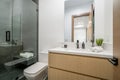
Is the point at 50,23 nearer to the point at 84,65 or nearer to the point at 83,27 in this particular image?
the point at 83,27

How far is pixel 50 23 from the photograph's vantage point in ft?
7.40

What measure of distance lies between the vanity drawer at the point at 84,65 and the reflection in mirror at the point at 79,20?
61 cm

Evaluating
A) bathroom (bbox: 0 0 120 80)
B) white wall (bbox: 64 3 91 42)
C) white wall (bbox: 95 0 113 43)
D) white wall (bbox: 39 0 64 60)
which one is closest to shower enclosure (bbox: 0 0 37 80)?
bathroom (bbox: 0 0 120 80)

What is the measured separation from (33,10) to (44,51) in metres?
1.16

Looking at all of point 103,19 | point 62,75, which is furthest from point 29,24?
point 103,19

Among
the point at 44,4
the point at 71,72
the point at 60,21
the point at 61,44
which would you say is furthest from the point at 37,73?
the point at 44,4

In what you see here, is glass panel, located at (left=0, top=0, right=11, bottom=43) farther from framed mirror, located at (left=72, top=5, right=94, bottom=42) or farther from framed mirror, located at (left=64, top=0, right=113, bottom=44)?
framed mirror, located at (left=72, top=5, right=94, bottom=42)

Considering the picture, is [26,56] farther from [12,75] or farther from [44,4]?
[44,4]

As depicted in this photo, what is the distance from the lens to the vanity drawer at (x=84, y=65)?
118cm

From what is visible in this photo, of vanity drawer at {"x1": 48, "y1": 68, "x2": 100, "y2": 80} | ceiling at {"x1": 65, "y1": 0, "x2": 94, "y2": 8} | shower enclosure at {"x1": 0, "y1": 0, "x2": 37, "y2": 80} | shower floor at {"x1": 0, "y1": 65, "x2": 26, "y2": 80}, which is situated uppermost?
ceiling at {"x1": 65, "y1": 0, "x2": 94, "y2": 8}

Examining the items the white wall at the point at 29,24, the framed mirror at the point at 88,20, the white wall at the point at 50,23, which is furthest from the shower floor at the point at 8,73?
the framed mirror at the point at 88,20

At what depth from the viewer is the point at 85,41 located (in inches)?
73.5

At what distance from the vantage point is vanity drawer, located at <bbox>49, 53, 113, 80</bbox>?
1.18 meters

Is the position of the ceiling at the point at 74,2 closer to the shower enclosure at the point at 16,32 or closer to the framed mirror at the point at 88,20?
the framed mirror at the point at 88,20
